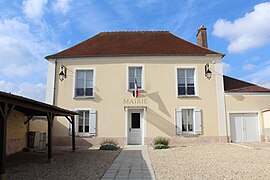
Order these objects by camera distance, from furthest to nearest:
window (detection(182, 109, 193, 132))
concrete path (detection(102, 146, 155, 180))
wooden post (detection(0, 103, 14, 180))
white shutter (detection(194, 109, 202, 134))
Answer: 1. window (detection(182, 109, 193, 132))
2. white shutter (detection(194, 109, 202, 134))
3. concrete path (detection(102, 146, 155, 180))
4. wooden post (detection(0, 103, 14, 180))

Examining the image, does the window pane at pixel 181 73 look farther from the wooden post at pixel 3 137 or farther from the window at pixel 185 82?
the wooden post at pixel 3 137

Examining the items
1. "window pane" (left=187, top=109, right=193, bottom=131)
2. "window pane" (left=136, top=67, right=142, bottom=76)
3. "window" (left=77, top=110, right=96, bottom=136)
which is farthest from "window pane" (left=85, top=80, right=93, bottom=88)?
"window pane" (left=187, top=109, right=193, bottom=131)

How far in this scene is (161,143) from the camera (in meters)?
11.5

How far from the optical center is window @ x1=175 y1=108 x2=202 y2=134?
12.6 meters

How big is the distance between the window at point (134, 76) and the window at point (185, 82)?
2.16 m

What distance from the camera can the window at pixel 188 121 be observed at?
12648 millimetres

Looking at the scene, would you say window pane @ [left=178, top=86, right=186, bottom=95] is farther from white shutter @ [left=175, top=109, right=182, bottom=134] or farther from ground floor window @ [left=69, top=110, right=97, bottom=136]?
ground floor window @ [left=69, top=110, right=97, bottom=136]

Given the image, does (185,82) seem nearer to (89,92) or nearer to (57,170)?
(89,92)

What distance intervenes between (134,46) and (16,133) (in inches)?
309

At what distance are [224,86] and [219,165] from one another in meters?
7.95

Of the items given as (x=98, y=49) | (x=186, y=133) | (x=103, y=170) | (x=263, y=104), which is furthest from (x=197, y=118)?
(x=103, y=170)

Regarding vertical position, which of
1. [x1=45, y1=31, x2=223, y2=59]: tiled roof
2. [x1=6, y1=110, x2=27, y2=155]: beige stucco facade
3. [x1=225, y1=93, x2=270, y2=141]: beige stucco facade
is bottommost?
[x1=6, y1=110, x2=27, y2=155]: beige stucco facade

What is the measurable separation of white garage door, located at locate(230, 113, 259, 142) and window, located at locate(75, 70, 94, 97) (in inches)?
313

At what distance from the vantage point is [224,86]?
13781 mm
